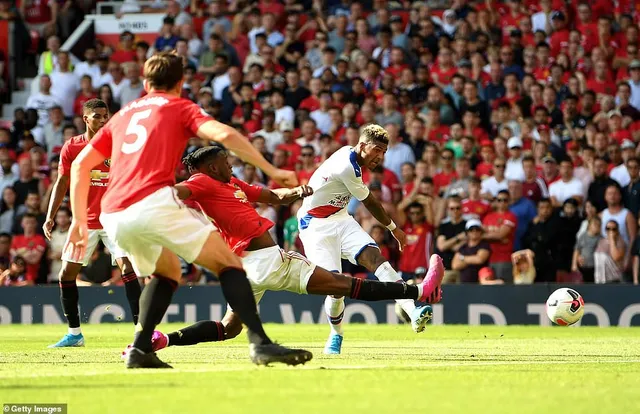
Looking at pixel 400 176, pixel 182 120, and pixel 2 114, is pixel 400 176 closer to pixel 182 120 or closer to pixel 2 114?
pixel 2 114

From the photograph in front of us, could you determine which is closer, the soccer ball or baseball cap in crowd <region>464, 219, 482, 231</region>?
the soccer ball

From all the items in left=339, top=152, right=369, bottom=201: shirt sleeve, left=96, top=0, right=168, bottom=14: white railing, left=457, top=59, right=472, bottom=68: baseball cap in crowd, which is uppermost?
left=96, top=0, right=168, bottom=14: white railing

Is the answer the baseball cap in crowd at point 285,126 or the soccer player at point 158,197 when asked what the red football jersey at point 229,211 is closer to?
the soccer player at point 158,197

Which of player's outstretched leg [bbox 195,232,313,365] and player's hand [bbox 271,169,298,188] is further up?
player's hand [bbox 271,169,298,188]

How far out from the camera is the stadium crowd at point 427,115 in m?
18.9

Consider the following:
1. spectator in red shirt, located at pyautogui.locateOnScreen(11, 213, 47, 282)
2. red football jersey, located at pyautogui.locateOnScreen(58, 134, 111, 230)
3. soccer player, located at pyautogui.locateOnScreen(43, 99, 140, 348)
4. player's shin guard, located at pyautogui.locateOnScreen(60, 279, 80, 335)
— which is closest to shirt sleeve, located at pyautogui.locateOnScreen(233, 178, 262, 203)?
soccer player, located at pyautogui.locateOnScreen(43, 99, 140, 348)

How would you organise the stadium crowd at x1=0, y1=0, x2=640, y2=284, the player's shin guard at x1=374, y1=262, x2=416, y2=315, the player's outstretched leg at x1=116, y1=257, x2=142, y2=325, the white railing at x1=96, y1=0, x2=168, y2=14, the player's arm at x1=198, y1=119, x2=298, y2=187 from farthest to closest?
1. the white railing at x1=96, y1=0, x2=168, y2=14
2. the stadium crowd at x1=0, y1=0, x2=640, y2=284
3. the player's outstretched leg at x1=116, y1=257, x2=142, y2=325
4. the player's shin guard at x1=374, y1=262, x2=416, y2=315
5. the player's arm at x1=198, y1=119, x2=298, y2=187

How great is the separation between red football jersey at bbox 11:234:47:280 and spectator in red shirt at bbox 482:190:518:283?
7985 mm

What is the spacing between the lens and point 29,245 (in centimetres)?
2038

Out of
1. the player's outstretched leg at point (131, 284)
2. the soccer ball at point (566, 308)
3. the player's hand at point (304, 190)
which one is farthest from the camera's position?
the soccer ball at point (566, 308)

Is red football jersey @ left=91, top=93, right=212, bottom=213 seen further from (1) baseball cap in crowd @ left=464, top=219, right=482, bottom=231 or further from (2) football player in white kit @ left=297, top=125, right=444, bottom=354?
(1) baseball cap in crowd @ left=464, top=219, right=482, bottom=231

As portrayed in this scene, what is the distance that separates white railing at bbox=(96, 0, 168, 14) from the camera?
90.9 ft

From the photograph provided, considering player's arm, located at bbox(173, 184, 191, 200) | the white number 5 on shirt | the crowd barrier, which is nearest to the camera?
the white number 5 on shirt

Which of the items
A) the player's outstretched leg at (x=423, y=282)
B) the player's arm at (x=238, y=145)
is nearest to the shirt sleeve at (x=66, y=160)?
the player's outstretched leg at (x=423, y=282)
